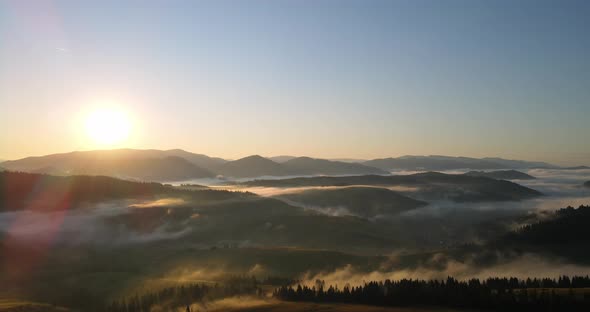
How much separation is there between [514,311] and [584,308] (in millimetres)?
28822

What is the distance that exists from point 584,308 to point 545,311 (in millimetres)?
15843

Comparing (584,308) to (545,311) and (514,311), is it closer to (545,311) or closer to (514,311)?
(545,311)

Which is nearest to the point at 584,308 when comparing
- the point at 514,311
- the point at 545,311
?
the point at 545,311

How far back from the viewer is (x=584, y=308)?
19850cm

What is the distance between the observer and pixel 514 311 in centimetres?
19988

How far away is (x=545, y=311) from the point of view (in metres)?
200

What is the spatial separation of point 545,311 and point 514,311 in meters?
13.0
